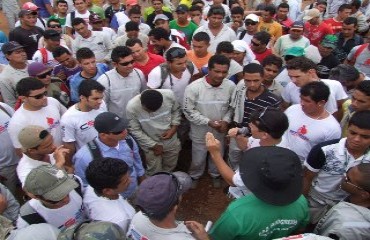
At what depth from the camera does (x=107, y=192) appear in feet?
9.39

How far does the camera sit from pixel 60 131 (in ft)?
14.3

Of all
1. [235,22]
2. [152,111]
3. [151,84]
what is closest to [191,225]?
[152,111]

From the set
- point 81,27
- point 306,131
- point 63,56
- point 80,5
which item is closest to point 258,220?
point 306,131

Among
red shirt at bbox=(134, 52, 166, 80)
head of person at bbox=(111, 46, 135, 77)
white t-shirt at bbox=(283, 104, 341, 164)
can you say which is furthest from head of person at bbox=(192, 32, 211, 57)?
white t-shirt at bbox=(283, 104, 341, 164)

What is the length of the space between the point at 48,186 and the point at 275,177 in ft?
5.42

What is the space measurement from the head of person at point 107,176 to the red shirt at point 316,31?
5804mm

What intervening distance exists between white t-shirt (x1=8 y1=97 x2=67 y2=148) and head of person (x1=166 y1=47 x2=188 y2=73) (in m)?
1.64

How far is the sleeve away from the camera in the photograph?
189 inches

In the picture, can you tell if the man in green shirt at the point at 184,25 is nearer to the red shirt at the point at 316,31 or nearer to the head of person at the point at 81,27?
the head of person at the point at 81,27

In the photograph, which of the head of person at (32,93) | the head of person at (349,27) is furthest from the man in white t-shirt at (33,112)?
the head of person at (349,27)

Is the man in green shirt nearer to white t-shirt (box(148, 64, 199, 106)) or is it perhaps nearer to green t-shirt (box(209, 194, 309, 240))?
white t-shirt (box(148, 64, 199, 106))

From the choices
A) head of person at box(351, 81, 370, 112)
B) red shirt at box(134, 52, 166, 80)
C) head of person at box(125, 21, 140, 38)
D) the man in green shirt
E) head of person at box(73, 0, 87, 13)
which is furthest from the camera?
head of person at box(73, 0, 87, 13)

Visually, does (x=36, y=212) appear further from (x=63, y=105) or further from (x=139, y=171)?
(x=63, y=105)

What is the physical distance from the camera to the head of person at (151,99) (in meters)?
4.39
